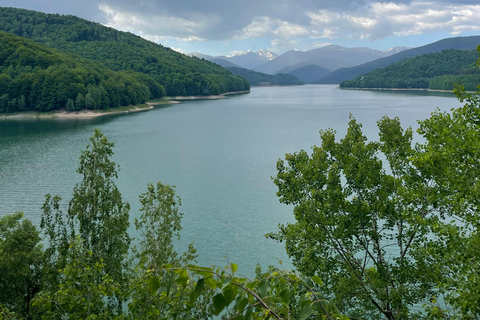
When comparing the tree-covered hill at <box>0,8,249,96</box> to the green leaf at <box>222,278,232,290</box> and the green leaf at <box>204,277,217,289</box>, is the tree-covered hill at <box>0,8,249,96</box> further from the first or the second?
the green leaf at <box>222,278,232,290</box>

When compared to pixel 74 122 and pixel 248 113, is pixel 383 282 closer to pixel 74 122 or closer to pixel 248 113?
pixel 74 122

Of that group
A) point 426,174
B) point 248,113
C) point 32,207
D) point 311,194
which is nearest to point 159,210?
point 311,194

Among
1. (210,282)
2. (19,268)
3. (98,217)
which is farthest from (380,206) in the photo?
(19,268)

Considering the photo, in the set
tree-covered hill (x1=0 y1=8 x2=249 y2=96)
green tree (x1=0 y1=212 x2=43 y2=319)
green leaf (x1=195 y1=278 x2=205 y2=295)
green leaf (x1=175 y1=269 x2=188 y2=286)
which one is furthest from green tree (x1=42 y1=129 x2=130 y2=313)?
tree-covered hill (x1=0 y1=8 x2=249 y2=96)

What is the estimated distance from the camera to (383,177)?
12906 mm

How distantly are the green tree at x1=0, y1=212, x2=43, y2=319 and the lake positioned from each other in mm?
9452

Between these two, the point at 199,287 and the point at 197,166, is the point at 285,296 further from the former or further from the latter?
the point at 197,166

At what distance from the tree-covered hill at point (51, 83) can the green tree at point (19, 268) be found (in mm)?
86239

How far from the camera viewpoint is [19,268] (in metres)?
12.8

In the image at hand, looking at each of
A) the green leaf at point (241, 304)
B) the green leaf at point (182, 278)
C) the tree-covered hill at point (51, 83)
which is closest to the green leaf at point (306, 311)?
the green leaf at point (241, 304)

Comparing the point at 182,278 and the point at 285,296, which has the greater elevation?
the point at 182,278

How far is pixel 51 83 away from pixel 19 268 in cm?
9392

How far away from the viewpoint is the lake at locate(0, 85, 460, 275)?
85.9ft

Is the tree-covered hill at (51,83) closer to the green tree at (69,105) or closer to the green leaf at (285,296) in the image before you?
the green tree at (69,105)
